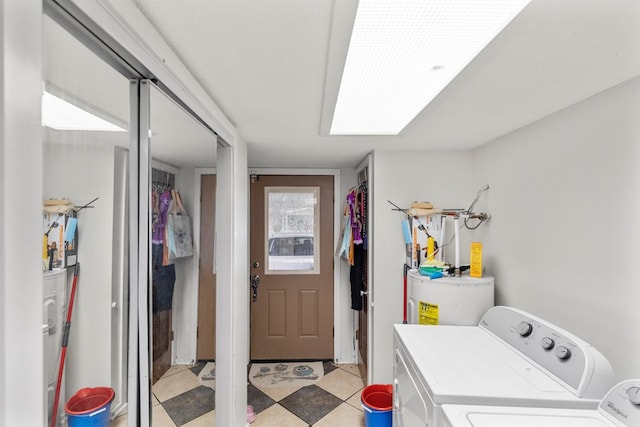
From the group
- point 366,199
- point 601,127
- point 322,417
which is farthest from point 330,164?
point 322,417

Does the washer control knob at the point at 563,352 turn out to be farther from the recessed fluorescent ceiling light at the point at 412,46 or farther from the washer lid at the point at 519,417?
the recessed fluorescent ceiling light at the point at 412,46

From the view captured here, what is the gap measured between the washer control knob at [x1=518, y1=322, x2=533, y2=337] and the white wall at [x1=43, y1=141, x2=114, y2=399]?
5.43 ft

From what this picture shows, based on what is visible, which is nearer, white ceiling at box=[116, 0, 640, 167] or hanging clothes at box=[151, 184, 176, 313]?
white ceiling at box=[116, 0, 640, 167]

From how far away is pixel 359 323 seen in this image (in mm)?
3053

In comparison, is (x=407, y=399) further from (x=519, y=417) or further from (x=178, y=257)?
(x=178, y=257)

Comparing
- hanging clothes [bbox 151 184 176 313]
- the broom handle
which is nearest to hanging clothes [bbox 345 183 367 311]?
hanging clothes [bbox 151 184 176 313]

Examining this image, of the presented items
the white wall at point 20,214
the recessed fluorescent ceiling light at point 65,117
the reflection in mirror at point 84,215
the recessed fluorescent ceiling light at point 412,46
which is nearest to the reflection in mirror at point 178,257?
the reflection in mirror at point 84,215

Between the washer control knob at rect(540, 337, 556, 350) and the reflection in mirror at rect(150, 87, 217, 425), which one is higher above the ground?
the reflection in mirror at rect(150, 87, 217, 425)

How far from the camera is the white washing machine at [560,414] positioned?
3.04 feet

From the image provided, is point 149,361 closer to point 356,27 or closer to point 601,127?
point 356,27

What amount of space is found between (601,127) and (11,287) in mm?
1910

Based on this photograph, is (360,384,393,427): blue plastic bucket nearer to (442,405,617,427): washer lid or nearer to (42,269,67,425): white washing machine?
(442,405,617,427): washer lid

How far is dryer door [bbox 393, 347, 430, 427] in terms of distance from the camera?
3.83 feet

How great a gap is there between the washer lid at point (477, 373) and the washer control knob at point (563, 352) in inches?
3.7
